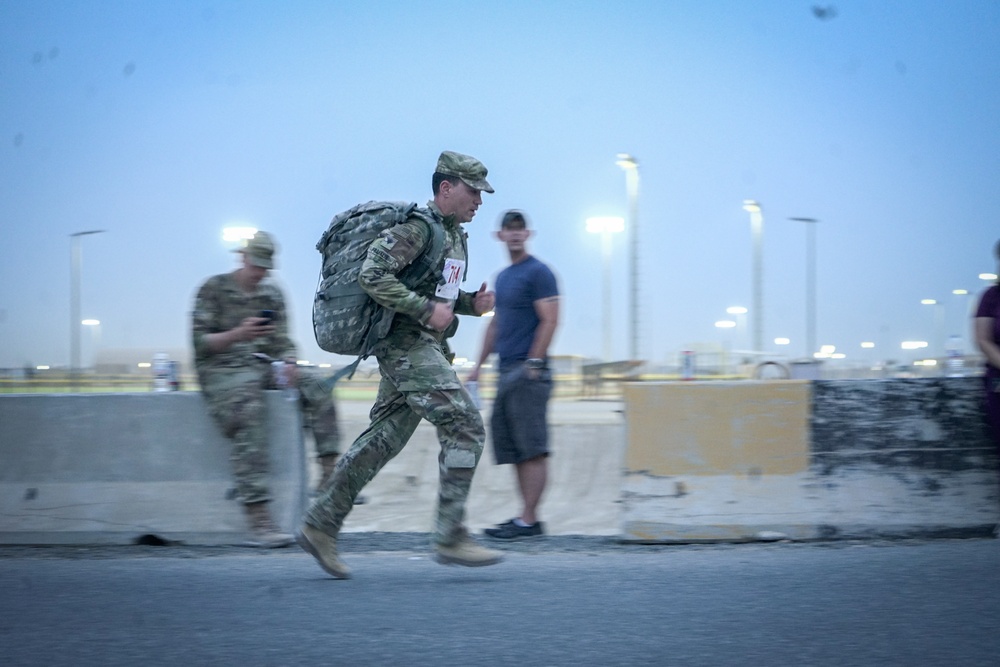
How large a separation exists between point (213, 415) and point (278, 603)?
6.70 ft

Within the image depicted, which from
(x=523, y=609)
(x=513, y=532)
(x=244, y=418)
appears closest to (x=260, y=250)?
(x=244, y=418)

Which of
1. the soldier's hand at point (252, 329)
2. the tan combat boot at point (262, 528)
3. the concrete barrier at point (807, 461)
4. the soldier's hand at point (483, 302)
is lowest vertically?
the tan combat boot at point (262, 528)

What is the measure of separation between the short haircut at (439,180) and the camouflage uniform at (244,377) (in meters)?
1.45

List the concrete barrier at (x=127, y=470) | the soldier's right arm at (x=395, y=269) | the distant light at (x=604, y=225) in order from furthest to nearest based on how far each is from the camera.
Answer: the distant light at (x=604, y=225) → the concrete barrier at (x=127, y=470) → the soldier's right arm at (x=395, y=269)

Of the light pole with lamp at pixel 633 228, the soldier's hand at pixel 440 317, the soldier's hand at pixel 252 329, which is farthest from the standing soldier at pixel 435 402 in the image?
the light pole with lamp at pixel 633 228

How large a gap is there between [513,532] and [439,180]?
2.44m

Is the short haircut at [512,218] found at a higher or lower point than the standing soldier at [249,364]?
higher

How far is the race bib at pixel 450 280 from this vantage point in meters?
4.80

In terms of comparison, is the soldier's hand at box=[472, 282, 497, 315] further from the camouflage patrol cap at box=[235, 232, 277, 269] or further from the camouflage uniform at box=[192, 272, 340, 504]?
the camouflage patrol cap at box=[235, 232, 277, 269]

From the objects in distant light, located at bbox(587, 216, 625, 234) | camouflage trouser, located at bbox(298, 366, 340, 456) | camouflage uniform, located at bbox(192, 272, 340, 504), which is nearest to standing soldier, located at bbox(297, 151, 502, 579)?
camouflage uniform, located at bbox(192, 272, 340, 504)

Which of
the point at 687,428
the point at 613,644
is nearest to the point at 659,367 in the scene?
the point at 687,428

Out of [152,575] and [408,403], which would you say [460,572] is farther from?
[152,575]

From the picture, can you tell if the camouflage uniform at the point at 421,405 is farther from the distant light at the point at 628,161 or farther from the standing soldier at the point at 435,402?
the distant light at the point at 628,161

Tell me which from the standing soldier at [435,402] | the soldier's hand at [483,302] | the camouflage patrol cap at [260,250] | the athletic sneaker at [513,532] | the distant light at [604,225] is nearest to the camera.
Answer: the standing soldier at [435,402]
